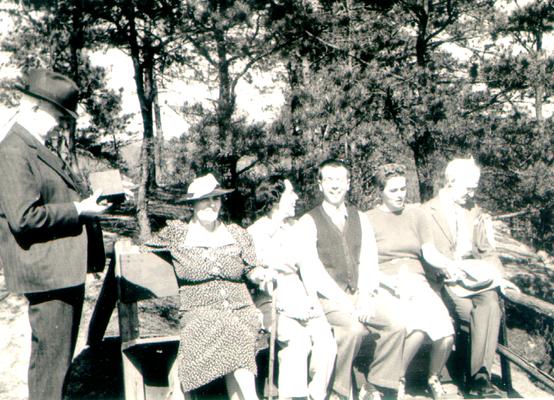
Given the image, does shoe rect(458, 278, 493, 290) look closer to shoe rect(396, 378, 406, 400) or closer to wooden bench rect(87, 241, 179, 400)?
shoe rect(396, 378, 406, 400)

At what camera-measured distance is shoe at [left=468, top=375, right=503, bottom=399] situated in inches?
154

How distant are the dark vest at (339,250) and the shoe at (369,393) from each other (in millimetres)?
628

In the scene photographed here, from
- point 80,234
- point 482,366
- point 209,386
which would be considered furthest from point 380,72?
point 80,234

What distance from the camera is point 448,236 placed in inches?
169

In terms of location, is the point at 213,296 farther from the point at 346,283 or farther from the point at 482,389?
the point at 482,389

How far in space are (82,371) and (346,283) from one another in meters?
2.23

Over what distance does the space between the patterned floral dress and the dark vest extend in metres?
0.49

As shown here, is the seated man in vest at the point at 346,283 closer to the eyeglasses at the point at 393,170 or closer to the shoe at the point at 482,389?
the eyeglasses at the point at 393,170

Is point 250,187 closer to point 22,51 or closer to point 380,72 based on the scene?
point 380,72

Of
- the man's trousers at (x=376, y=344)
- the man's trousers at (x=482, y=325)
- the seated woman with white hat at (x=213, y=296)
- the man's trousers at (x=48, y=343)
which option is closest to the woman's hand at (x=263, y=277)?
the seated woman with white hat at (x=213, y=296)

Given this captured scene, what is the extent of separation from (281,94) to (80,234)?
17.0 ft

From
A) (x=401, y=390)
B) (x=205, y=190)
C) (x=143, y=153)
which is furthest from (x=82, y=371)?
(x=143, y=153)

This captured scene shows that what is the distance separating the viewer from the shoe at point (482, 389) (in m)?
3.91

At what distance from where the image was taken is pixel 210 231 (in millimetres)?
3770
